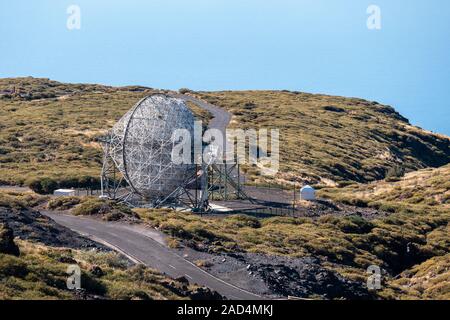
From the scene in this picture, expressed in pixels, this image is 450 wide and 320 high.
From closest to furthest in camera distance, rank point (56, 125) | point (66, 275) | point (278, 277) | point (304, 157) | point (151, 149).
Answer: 1. point (66, 275)
2. point (278, 277)
3. point (151, 149)
4. point (304, 157)
5. point (56, 125)

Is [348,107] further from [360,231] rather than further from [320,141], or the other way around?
[360,231]

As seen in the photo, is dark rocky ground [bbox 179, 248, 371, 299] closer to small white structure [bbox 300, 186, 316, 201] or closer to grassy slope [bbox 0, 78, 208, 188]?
small white structure [bbox 300, 186, 316, 201]

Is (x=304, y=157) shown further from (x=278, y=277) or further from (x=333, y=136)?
(x=278, y=277)

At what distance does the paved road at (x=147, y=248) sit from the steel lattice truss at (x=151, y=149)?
28.2 ft

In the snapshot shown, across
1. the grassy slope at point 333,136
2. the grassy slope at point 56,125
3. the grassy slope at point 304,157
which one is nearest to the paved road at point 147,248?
the grassy slope at point 304,157

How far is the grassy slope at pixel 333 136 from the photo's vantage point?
338ft

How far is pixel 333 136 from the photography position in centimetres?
12975

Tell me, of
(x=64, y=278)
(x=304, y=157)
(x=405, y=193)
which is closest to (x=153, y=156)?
(x=64, y=278)

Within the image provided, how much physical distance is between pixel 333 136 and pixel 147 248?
314 ft

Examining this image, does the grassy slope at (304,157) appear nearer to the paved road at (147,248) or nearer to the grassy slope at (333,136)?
the grassy slope at (333,136)
